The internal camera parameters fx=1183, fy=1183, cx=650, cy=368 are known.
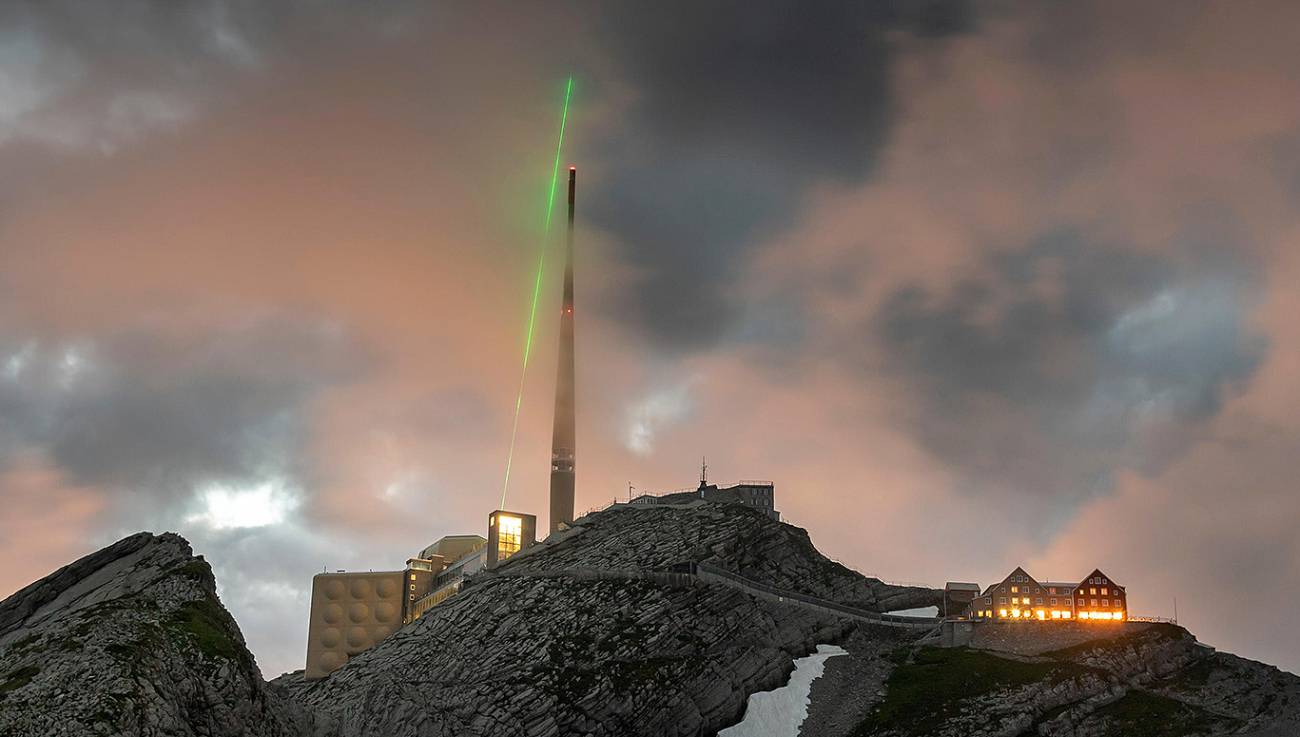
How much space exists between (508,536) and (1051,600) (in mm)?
81929

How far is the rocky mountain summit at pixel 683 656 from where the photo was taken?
93250 mm

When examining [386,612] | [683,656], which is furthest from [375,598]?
[683,656]

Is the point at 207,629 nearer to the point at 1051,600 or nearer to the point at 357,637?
the point at 357,637

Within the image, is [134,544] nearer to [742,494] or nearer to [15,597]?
[15,597]

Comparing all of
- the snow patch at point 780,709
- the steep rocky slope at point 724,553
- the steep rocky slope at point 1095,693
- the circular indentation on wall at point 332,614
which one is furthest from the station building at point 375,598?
the steep rocky slope at point 1095,693

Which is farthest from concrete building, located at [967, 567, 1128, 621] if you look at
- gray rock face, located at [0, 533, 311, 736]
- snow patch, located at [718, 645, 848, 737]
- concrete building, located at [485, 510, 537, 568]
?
gray rock face, located at [0, 533, 311, 736]

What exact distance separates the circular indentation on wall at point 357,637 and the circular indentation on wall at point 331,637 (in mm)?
1362

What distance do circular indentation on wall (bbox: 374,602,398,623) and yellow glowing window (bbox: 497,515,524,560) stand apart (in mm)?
19688

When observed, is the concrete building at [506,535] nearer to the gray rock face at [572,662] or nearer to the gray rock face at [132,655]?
the gray rock face at [572,662]

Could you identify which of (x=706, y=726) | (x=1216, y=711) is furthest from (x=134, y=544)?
(x=1216, y=711)

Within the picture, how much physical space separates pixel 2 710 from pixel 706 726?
73984 millimetres

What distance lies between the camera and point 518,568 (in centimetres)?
16350

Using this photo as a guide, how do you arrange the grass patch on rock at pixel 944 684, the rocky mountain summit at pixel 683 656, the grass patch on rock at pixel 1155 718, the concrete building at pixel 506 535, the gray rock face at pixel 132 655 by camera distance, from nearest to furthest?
the gray rock face at pixel 132 655, the rocky mountain summit at pixel 683 656, the grass patch on rock at pixel 1155 718, the grass patch on rock at pixel 944 684, the concrete building at pixel 506 535

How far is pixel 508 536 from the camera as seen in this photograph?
185m
